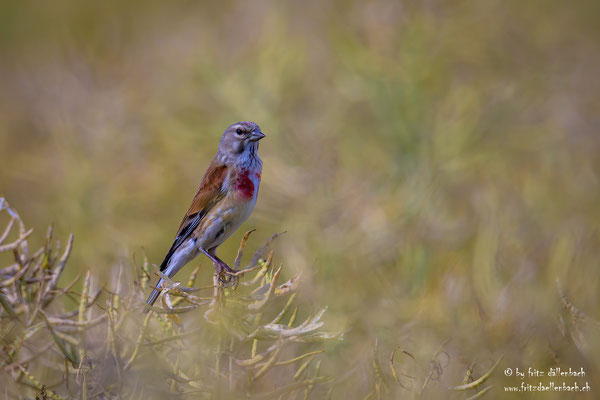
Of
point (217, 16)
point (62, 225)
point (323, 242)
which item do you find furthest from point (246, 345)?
point (217, 16)

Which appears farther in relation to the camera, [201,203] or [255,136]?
[255,136]

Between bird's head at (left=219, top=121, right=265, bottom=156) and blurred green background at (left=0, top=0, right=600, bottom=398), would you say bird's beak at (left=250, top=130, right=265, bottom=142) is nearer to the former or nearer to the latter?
bird's head at (left=219, top=121, right=265, bottom=156)

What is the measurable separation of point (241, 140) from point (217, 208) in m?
0.36

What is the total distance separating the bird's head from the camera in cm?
321

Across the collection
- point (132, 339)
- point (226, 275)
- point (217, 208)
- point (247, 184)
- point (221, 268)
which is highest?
point (247, 184)

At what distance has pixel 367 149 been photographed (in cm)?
550

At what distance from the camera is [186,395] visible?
1.87 m

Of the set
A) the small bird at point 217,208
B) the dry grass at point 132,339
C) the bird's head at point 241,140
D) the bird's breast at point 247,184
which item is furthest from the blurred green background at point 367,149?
the dry grass at point 132,339

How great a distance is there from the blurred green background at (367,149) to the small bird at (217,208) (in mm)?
176

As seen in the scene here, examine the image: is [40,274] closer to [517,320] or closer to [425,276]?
[517,320]

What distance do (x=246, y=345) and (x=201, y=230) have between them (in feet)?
3.52

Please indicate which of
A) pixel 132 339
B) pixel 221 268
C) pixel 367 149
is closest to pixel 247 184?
pixel 221 268

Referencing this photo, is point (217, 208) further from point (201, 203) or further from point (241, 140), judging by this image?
point (241, 140)

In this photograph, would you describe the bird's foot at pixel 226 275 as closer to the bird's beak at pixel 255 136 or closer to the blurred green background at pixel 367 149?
the blurred green background at pixel 367 149
